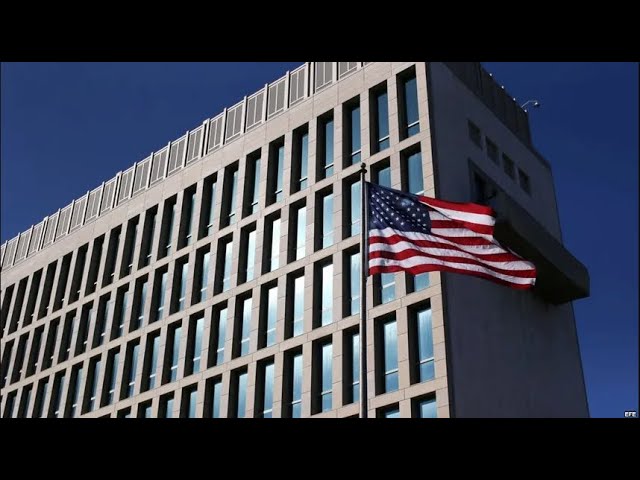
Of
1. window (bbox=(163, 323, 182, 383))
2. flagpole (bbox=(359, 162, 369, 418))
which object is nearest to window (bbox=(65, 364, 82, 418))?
window (bbox=(163, 323, 182, 383))

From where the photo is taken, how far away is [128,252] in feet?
158

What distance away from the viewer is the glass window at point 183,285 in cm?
4209

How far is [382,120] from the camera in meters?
37.8

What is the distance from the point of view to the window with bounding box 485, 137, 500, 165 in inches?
1570

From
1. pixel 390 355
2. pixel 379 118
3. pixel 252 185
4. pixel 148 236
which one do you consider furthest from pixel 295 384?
pixel 148 236

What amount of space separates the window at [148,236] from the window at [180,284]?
10.7ft

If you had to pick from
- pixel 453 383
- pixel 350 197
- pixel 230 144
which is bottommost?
pixel 453 383

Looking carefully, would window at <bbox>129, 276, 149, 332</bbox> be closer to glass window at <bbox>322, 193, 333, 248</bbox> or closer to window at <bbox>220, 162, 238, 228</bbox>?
window at <bbox>220, 162, 238, 228</bbox>

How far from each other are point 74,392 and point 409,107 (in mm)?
25111

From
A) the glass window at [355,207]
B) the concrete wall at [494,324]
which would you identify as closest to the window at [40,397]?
the glass window at [355,207]

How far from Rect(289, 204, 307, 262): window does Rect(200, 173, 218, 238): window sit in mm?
6097

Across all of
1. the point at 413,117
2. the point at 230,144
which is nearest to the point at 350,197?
the point at 413,117
